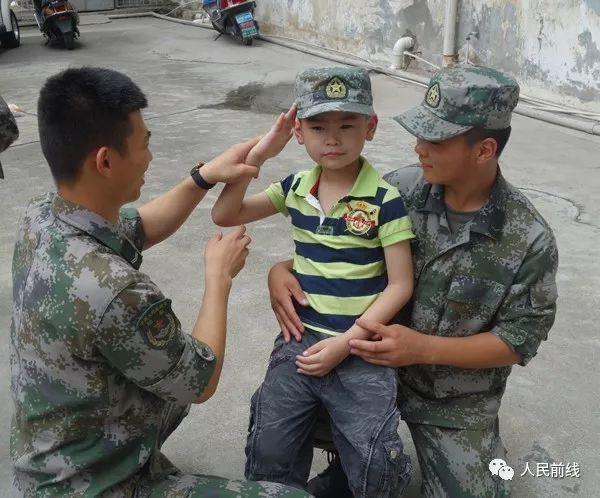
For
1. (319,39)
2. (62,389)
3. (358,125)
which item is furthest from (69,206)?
(319,39)

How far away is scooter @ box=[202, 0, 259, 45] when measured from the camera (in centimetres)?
1072

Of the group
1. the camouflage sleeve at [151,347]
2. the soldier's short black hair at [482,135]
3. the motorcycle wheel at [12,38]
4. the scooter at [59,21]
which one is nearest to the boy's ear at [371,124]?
the soldier's short black hair at [482,135]

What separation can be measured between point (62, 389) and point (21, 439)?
230 mm

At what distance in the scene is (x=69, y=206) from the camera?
1.60 m

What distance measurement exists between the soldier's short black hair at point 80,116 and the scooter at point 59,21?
10.1 meters

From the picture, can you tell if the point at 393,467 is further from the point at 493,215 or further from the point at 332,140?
the point at 332,140

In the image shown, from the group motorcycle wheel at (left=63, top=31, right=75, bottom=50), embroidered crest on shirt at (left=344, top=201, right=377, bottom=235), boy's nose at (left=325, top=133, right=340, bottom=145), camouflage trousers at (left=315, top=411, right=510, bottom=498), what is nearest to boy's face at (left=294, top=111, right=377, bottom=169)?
boy's nose at (left=325, top=133, right=340, bottom=145)

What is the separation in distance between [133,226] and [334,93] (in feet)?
2.14

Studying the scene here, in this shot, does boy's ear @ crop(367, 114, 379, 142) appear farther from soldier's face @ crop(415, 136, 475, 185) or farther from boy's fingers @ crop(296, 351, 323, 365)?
boy's fingers @ crop(296, 351, 323, 365)

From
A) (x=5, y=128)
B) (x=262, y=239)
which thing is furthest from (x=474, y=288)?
(x=262, y=239)

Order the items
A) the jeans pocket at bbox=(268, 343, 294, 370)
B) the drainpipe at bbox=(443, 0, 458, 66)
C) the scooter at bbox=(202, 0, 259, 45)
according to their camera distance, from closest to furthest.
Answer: the jeans pocket at bbox=(268, 343, 294, 370) → the drainpipe at bbox=(443, 0, 458, 66) → the scooter at bbox=(202, 0, 259, 45)

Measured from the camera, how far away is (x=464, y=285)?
6.44ft

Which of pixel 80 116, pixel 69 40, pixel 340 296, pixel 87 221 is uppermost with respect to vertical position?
pixel 80 116

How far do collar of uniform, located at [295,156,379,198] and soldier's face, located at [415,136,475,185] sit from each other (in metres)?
0.14
